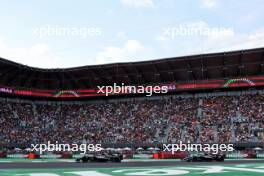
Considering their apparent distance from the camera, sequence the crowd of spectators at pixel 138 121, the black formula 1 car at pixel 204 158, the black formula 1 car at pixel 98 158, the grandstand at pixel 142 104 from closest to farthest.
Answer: the black formula 1 car at pixel 98 158, the black formula 1 car at pixel 204 158, the crowd of spectators at pixel 138 121, the grandstand at pixel 142 104

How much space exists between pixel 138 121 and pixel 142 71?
334 inches

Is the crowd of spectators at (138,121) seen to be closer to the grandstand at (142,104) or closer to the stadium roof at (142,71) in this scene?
the grandstand at (142,104)

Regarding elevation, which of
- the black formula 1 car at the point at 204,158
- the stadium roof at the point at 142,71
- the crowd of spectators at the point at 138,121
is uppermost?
the stadium roof at the point at 142,71

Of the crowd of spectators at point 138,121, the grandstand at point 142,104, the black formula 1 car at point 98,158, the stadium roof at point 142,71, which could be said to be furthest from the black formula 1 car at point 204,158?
the stadium roof at point 142,71

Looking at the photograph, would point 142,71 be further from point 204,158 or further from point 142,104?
point 204,158

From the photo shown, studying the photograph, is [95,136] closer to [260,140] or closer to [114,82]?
[114,82]

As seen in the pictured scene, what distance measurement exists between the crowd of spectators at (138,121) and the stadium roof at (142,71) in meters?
4.28

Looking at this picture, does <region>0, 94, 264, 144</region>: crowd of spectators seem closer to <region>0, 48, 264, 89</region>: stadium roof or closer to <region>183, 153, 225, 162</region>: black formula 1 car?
<region>0, 48, 264, 89</region>: stadium roof

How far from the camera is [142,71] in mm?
65062

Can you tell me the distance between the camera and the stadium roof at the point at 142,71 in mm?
59188

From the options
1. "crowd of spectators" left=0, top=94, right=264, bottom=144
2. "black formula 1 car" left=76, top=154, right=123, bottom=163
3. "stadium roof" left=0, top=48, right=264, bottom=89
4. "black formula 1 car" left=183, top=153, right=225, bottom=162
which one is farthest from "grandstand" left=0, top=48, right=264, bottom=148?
"black formula 1 car" left=76, top=154, right=123, bottom=163

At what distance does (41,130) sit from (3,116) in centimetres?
676

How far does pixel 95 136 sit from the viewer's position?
211 feet

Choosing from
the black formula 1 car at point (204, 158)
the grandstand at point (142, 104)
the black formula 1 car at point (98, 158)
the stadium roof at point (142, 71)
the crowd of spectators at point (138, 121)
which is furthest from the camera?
the stadium roof at point (142, 71)
